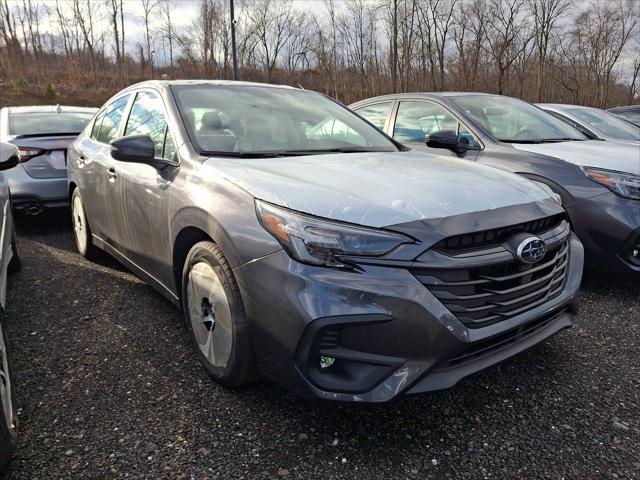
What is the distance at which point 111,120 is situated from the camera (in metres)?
3.76

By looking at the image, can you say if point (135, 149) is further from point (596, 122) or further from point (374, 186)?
point (596, 122)

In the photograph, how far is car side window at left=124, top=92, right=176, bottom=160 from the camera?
8.95 ft

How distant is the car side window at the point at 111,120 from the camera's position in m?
3.59

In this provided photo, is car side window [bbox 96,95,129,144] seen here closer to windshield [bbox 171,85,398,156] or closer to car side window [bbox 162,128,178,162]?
windshield [bbox 171,85,398,156]

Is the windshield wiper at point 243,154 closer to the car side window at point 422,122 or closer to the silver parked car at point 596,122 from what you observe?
the car side window at point 422,122

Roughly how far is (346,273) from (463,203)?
60cm

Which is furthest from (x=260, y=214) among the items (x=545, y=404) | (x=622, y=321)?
(x=622, y=321)

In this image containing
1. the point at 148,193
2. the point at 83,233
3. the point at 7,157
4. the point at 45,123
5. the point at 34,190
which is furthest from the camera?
the point at 45,123

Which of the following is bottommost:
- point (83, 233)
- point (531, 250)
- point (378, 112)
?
point (83, 233)

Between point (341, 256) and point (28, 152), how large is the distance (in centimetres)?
457

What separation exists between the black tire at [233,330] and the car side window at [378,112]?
3328 millimetres

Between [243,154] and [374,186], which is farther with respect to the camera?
[243,154]

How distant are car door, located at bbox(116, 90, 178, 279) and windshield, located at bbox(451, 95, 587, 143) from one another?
282cm

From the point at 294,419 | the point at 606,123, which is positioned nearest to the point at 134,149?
the point at 294,419
